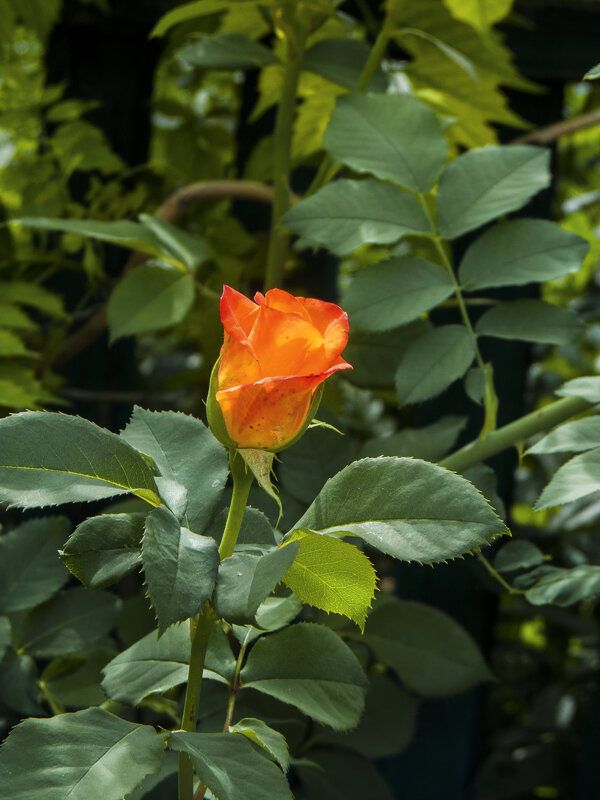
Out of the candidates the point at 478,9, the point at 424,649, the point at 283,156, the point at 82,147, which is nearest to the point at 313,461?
the point at 424,649

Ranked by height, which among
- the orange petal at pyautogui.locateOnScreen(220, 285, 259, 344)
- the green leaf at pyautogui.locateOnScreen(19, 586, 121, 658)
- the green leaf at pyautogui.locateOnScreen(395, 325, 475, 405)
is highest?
the orange petal at pyautogui.locateOnScreen(220, 285, 259, 344)

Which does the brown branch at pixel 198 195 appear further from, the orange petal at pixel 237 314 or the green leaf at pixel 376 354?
the orange petal at pixel 237 314

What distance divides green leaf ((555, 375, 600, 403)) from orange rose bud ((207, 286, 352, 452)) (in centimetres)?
27

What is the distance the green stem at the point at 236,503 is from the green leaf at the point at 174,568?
0.03 metres

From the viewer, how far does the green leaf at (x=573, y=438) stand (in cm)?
53

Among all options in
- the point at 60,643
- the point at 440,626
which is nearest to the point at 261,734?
the point at 60,643

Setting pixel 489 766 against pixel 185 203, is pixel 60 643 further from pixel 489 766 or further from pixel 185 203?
pixel 489 766

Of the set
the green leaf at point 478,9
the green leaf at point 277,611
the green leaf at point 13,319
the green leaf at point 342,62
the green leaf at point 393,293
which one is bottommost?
the green leaf at point 13,319

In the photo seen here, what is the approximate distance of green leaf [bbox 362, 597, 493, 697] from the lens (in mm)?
750

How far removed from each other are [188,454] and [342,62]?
0.50 meters

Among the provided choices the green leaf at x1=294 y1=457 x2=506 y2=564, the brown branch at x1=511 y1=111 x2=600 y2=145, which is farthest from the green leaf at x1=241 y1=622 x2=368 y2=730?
the brown branch at x1=511 y1=111 x2=600 y2=145

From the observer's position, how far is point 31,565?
2.09ft

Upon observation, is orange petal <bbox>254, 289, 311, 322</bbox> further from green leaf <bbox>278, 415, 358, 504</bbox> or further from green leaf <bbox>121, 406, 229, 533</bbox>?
green leaf <bbox>278, 415, 358, 504</bbox>

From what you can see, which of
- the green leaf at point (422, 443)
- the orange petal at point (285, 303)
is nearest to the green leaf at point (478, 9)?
the green leaf at point (422, 443)
